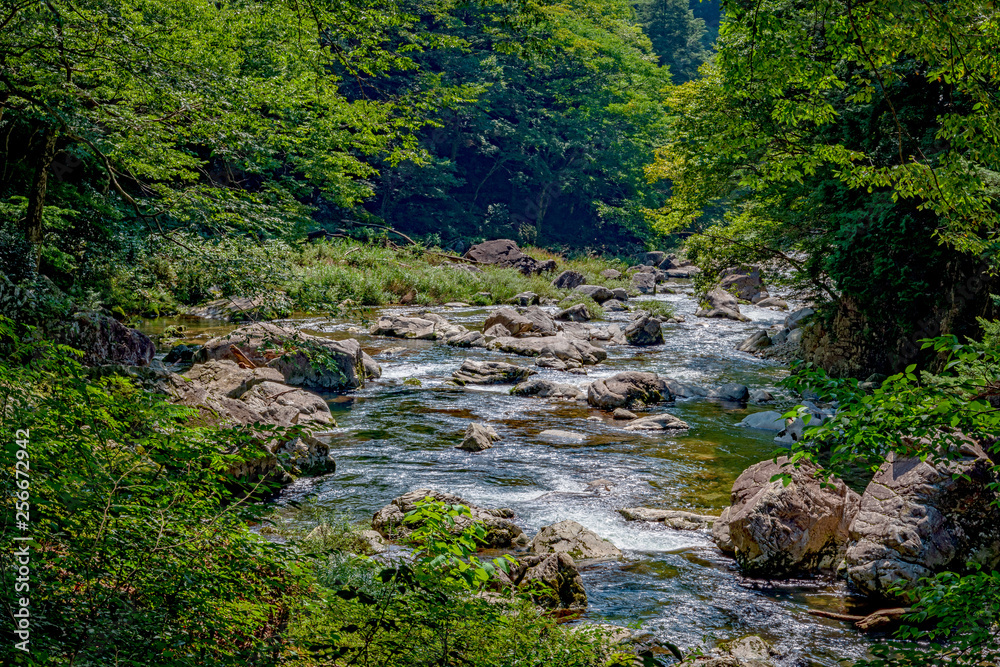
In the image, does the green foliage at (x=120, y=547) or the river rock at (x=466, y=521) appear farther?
the river rock at (x=466, y=521)

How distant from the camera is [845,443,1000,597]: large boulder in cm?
566

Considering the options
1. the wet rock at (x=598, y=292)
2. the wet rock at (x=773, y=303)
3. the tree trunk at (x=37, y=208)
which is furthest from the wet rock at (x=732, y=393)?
the wet rock at (x=598, y=292)

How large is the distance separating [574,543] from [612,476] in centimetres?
244

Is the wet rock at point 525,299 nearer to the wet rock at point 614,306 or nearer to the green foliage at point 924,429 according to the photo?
the wet rock at point 614,306

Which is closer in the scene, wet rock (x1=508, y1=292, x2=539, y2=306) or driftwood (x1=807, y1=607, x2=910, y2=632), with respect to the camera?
driftwood (x1=807, y1=607, x2=910, y2=632)

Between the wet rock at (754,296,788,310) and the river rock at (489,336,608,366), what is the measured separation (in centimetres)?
1226

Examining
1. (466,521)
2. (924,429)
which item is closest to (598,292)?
(466,521)

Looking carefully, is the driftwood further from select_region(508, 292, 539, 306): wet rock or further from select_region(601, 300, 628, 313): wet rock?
select_region(508, 292, 539, 306): wet rock

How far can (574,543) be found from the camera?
6645mm

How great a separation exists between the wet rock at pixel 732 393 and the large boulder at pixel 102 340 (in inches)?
421

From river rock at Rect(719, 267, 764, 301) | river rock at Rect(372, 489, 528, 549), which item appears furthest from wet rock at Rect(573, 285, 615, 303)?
river rock at Rect(372, 489, 528, 549)

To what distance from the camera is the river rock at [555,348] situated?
1647 cm

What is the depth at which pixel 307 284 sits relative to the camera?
5676 mm

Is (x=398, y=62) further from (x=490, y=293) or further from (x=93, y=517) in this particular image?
(x=490, y=293)
